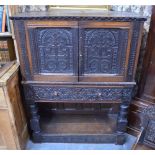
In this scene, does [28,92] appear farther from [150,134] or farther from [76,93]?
[150,134]

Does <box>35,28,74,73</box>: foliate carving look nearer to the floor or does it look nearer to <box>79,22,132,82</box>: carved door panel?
<box>79,22,132,82</box>: carved door panel

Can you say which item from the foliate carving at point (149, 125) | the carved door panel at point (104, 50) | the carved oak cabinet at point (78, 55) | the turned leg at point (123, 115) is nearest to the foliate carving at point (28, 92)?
the carved oak cabinet at point (78, 55)

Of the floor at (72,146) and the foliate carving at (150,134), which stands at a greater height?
the foliate carving at (150,134)

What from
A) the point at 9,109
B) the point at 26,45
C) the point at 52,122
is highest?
the point at 26,45

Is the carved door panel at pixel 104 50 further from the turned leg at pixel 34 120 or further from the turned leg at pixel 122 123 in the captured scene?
the turned leg at pixel 34 120

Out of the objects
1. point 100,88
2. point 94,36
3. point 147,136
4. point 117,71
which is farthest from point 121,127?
point 94,36

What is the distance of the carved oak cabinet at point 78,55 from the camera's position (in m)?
1.32

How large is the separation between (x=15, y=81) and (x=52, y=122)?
711mm

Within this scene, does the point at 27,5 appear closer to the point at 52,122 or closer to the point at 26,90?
the point at 26,90

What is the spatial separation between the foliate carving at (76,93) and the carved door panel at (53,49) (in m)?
0.11

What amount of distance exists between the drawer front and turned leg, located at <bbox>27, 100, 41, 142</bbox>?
0.09 meters

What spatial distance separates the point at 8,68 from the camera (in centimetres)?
154

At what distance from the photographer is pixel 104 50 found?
1.41 m

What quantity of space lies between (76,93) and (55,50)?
0.41 metres
